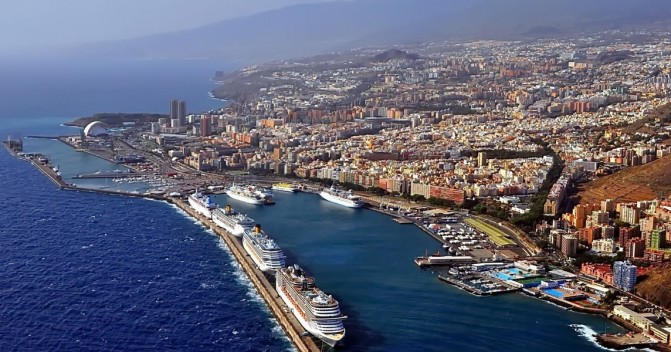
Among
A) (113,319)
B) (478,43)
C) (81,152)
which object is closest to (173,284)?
(113,319)

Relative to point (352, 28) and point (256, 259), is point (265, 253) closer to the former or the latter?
point (256, 259)

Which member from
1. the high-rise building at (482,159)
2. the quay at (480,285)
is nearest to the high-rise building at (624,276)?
the quay at (480,285)

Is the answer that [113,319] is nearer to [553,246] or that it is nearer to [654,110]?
[553,246]

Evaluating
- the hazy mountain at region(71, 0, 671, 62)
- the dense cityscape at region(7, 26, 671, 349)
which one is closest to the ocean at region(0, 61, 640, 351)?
the dense cityscape at region(7, 26, 671, 349)

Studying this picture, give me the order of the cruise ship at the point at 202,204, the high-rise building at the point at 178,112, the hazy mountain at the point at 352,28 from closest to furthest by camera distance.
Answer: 1. the cruise ship at the point at 202,204
2. the high-rise building at the point at 178,112
3. the hazy mountain at the point at 352,28

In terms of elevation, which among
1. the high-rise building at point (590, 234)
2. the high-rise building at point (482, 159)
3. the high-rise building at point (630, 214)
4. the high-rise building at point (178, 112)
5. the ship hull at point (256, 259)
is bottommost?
the ship hull at point (256, 259)

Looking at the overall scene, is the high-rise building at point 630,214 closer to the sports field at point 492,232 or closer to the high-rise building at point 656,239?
the high-rise building at point 656,239

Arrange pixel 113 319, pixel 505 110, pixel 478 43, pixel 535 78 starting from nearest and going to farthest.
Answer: pixel 113 319 < pixel 505 110 < pixel 535 78 < pixel 478 43
